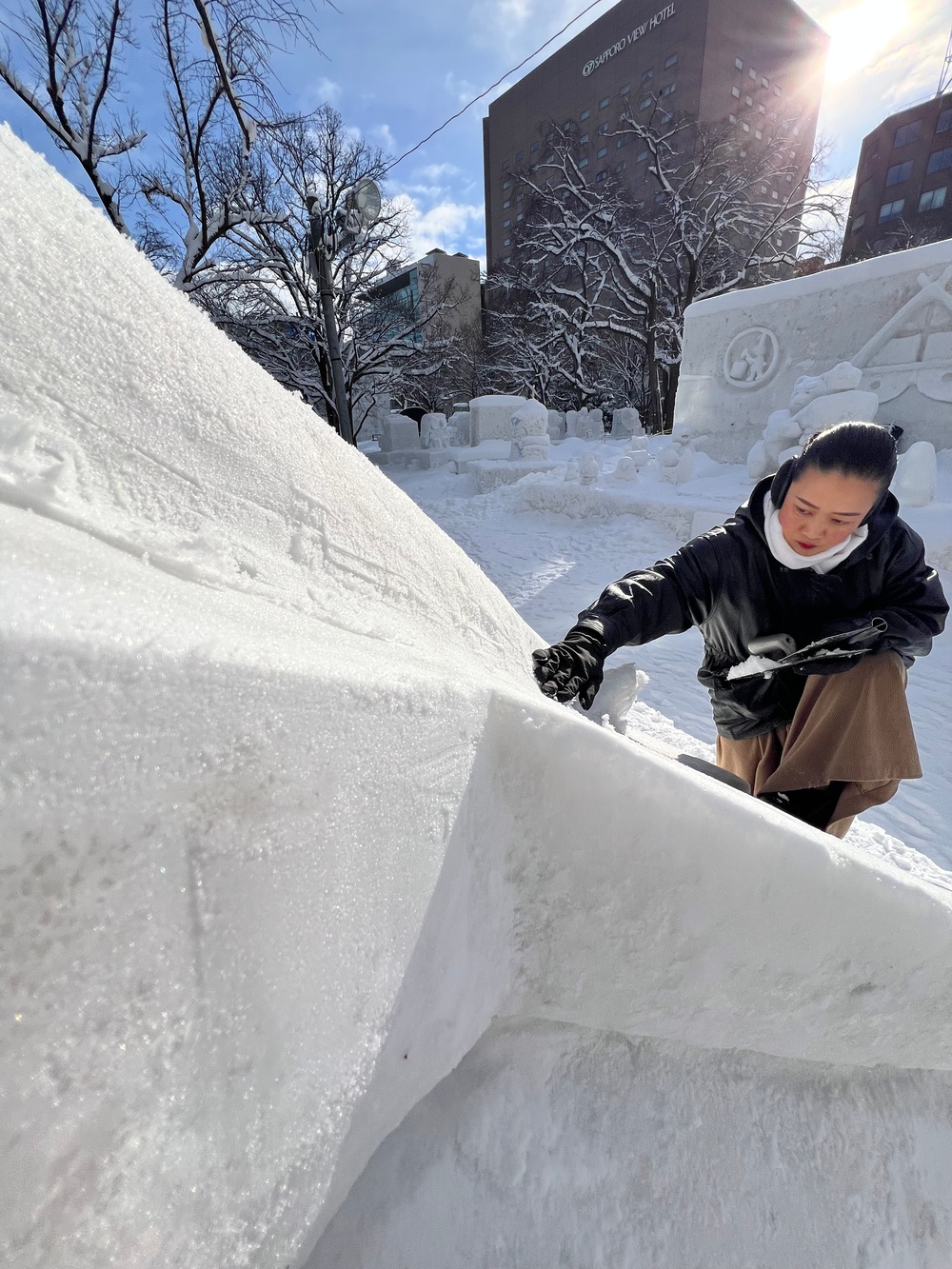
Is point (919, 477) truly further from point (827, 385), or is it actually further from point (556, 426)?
point (556, 426)

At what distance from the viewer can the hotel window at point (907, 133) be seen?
28297 millimetres

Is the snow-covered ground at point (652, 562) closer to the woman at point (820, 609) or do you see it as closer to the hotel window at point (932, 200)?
the woman at point (820, 609)

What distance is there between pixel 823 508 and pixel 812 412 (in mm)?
6023

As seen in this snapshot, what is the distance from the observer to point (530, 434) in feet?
40.0

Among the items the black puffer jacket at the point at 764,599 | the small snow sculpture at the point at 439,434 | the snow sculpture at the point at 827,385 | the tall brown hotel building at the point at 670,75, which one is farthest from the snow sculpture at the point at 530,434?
the tall brown hotel building at the point at 670,75

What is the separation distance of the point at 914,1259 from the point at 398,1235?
0.74m

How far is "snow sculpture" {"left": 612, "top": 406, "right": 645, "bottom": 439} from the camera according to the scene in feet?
51.0

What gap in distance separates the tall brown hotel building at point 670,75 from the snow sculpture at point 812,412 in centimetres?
2609

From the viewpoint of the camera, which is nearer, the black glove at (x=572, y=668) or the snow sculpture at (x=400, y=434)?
the black glove at (x=572, y=668)

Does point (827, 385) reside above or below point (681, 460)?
above

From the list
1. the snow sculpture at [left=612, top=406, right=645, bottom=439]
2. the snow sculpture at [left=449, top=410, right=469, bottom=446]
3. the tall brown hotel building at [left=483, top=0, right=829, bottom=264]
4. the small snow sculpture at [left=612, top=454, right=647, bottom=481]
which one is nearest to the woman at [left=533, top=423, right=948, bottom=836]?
the small snow sculpture at [left=612, top=454, right=647, bottom=481]

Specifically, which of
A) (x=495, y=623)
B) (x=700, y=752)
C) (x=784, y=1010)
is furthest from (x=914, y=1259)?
(x=700, y=752)

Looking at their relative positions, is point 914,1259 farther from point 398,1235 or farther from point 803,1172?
point 398,1235

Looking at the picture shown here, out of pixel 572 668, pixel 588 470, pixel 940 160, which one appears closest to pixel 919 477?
pixel 588 470
